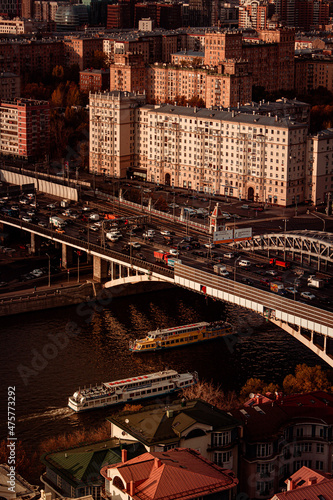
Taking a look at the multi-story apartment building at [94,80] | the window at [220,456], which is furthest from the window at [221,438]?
the multi-story apartment building at [94,80]

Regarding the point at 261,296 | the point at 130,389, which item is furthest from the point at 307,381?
the point at 130,389

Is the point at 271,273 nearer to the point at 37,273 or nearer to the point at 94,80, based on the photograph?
the point at 37,273

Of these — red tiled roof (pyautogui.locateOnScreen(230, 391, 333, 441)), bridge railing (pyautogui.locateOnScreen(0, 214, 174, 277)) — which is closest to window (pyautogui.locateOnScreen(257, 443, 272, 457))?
red tiled roof (pyautogui.locateOnScreen(230, 391, 333, 441))

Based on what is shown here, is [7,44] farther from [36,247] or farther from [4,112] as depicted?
[36,247]

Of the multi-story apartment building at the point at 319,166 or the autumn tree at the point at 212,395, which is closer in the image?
the autumn tree at the point at 212,395

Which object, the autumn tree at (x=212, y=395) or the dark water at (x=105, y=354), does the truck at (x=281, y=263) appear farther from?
the autumn tree at (x=212, y=395)
